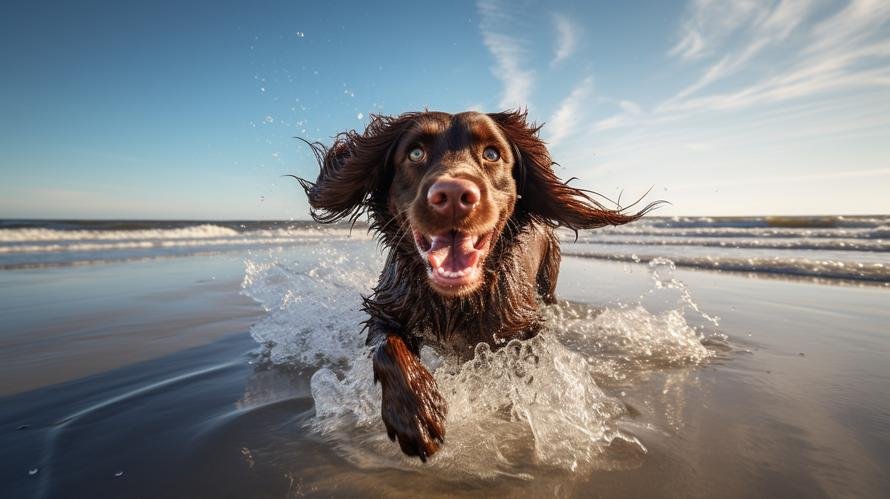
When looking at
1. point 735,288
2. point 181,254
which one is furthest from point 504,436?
point 181,254

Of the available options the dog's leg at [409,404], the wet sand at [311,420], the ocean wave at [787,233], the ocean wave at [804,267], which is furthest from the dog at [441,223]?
the ocean wave at [787,233]

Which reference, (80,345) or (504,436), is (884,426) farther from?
(80,345)

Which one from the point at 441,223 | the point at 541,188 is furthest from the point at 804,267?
the point at 441,223

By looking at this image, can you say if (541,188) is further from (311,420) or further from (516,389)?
(311,420)

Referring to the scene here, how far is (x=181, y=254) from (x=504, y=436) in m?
13.2

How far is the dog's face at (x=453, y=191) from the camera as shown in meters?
2.10

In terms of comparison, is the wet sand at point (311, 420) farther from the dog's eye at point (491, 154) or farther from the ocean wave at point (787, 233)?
→ the ocean wave at point (787, 233)

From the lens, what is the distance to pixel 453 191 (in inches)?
79.3

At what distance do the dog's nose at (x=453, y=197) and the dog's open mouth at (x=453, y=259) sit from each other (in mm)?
166

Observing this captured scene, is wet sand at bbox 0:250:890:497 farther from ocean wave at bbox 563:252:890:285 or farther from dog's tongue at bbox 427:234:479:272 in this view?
ocean wave at bbox 563:252:890:285

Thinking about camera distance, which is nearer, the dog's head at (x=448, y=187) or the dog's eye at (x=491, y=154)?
the dog's head at (x=448, y=187)

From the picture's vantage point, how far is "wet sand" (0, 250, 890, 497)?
1.79 m

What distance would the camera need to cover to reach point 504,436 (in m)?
2.16

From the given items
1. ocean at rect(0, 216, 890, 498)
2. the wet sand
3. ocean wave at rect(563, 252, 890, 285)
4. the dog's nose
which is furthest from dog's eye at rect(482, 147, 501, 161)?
ocean wave at rect(563, 252, 890, 285)
